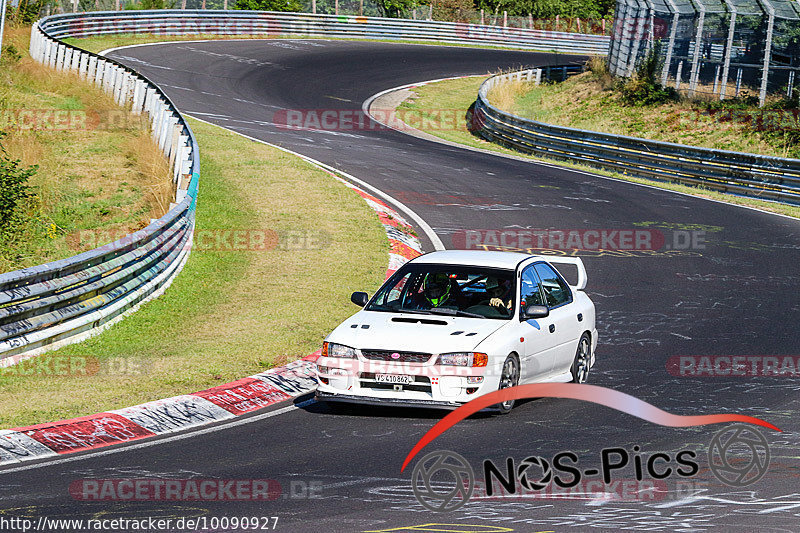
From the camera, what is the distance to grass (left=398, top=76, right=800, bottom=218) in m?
25.0

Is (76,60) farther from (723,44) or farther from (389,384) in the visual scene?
(389,384)

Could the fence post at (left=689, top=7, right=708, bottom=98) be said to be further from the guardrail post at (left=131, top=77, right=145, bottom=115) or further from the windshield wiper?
the windshield wiper

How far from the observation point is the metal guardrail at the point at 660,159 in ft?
83.7

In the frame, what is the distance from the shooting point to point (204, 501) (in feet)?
23.4

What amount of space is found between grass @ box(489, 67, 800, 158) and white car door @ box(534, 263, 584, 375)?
21031 millimetres

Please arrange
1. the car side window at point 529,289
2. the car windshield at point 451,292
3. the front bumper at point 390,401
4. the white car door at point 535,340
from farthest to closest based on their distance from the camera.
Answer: the car side window at point 529,289
the car windshield at point 451,292
the white car door at point 535,340
the front bumper at point 390,401

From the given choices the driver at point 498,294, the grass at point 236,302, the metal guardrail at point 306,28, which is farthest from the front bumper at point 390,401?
the metal guardrail at point 306,28

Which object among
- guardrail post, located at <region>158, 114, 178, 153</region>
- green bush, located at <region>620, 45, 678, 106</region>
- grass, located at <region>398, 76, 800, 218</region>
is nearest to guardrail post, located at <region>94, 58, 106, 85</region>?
guardrail post, located at <region>158, 114, 178, 153</region>

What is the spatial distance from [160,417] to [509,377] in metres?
3.18

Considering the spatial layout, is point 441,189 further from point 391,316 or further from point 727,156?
point 391,316

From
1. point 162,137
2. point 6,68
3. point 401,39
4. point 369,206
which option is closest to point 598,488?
point 369,206

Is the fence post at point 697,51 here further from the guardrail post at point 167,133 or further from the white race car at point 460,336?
the white race car at point 460,336

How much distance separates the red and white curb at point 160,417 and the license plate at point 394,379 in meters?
1.36

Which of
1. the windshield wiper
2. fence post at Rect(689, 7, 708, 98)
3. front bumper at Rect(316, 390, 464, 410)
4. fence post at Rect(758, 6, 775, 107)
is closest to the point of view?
front bumper at Rect(316, 390, 464, 410)
